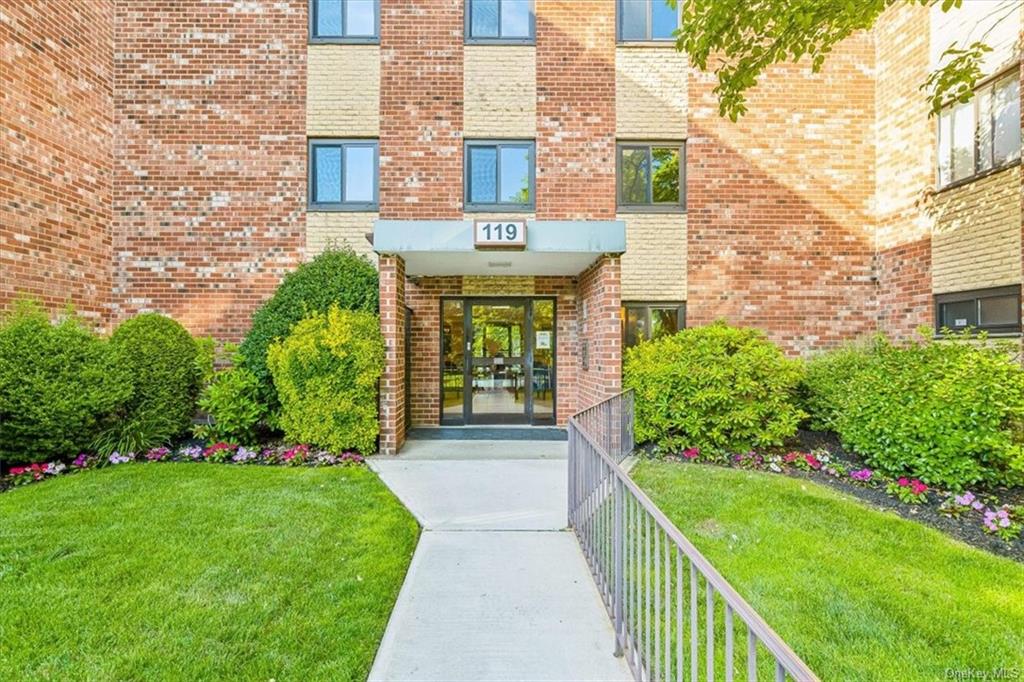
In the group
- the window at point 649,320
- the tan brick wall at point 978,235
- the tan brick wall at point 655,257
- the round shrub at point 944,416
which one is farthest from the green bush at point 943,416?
the tan brick wall at point 655,257

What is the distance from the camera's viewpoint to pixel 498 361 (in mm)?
8867

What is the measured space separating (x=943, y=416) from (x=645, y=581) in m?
4.77

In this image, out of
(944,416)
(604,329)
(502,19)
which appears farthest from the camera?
(502,19)

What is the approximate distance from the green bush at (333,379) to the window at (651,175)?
17.1 feet

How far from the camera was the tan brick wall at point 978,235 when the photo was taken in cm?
657

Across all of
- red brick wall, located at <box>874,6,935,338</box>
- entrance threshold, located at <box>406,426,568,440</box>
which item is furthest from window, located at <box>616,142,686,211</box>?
entrance threshold, located at <box>406,426,568,440</box>

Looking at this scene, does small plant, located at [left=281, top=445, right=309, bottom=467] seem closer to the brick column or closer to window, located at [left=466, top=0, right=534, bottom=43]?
the brick column

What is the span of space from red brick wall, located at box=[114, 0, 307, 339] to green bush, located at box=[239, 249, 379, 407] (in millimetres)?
1348

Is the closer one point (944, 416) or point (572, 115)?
point (944, 416)

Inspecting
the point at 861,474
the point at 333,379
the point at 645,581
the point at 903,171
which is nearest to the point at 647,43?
the point at 903,171

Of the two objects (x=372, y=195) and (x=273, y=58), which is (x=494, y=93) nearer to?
(x=372, y=195)

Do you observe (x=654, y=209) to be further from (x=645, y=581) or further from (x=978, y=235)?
(x=645, y=581)

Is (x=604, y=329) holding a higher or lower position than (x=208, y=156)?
lower

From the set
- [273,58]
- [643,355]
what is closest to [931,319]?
[643,355]
